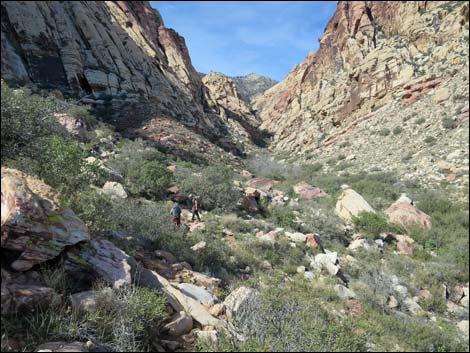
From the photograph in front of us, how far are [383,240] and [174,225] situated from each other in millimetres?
6618

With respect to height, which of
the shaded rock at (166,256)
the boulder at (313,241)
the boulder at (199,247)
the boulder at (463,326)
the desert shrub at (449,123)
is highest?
the desert shrub at (449,123)

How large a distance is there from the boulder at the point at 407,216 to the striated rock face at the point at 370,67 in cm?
1230

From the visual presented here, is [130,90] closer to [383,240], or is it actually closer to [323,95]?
[383,240]

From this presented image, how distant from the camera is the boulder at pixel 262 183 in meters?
16.0

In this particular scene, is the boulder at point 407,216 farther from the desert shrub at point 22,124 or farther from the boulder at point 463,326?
the desert shrub at point 22,124

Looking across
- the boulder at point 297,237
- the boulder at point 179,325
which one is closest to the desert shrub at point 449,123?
the boulder at point 297,237

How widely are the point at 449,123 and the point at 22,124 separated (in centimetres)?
1998

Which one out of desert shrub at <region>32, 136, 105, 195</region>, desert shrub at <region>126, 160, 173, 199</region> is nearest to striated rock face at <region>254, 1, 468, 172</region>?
desert shrub at <region>126, 160, 173, 199</region>

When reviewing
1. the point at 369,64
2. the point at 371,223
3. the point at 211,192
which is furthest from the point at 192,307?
the point at 369,64

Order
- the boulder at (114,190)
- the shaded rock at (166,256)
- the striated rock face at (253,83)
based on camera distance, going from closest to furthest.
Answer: the shaded rock at (166,256) → the boulder at (114,190) → the striated rock face at (253,83)

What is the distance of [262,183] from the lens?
55.3 ft

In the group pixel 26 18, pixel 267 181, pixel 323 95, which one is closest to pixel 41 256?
pixel 267 181

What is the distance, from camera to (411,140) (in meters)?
19.0

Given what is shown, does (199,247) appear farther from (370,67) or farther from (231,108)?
(231,108)
